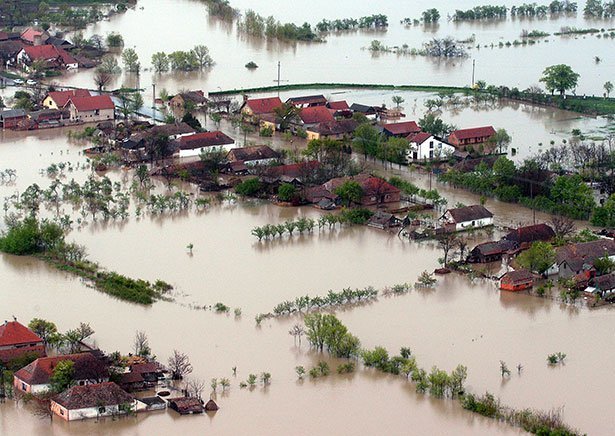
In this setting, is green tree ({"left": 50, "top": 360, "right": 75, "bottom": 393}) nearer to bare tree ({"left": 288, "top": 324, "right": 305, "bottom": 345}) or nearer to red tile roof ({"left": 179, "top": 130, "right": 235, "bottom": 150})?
bare tree ({"left": 288, "top": 324, "right": 305, "bottom": 345})

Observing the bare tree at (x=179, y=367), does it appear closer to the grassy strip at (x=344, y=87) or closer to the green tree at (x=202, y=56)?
the grassy strip at (x=344, y=87)

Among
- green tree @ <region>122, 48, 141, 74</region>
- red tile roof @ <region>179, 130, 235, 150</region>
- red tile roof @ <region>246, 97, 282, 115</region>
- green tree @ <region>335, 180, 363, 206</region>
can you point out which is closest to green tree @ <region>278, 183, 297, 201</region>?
green tree @ <region>335, 180, 363, 206</region>

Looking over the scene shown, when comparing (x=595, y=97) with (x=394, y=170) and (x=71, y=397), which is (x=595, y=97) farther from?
(x=71, y=397)

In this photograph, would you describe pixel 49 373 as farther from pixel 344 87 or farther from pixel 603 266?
pixel 344 87

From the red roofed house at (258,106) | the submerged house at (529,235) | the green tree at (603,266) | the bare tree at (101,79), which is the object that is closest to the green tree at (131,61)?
the bare tree at (101,79)

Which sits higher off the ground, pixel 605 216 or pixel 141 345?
pixel 605 216

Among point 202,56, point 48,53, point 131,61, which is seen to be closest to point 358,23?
point 202,56

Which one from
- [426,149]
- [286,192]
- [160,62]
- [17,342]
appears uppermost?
[160,62]
